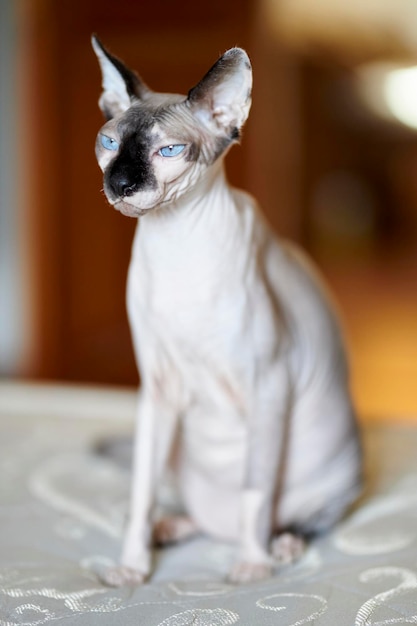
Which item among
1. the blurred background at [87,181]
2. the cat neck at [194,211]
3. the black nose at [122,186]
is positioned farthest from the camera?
the blurred background at [87,181]

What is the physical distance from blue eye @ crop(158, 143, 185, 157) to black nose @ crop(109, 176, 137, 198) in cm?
4

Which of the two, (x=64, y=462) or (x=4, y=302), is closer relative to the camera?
(x=64, y=462)

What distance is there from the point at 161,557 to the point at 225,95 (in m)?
0.54

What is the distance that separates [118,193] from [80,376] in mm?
2594

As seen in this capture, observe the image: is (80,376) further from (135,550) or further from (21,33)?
(135,550)

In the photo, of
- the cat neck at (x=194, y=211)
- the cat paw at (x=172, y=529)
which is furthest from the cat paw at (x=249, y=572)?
the cat neck at (x=194, y=211)

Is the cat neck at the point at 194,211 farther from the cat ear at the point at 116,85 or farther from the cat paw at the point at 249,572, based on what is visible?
the cat paw at the point at 249,572

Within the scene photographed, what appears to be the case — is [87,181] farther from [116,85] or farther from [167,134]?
[167,134]

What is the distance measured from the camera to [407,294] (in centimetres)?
497

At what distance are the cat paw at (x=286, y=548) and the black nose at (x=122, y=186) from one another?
1.55 feet

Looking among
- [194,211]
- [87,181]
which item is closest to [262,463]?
[194,211]

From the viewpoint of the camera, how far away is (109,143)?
785 mm

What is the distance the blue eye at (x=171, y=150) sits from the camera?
2.50 feet

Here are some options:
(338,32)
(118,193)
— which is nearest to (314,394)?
(118,193)
